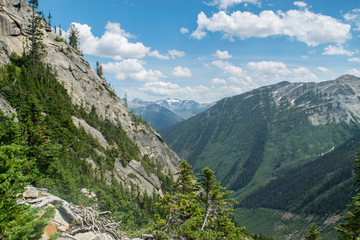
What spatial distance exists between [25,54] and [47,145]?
8708cm

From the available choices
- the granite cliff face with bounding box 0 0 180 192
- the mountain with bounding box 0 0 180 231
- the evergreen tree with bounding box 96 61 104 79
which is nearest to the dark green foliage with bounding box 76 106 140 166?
the mountain with bounding box 0 0 180 231

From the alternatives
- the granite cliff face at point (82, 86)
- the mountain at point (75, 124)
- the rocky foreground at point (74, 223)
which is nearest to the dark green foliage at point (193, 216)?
the rocky foreground at point (74, 223)

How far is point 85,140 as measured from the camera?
8169 cm

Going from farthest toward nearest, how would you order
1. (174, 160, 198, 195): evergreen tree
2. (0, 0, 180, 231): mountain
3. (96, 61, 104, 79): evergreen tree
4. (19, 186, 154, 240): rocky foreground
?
(96, 61, 104, 79): evergreen tree
(0, 0, 180, 231): mountain
(174, 160, 198, 195): evergreen tree
(19, 186, 154, 240): rocky foreground

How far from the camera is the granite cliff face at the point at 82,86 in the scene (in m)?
92.2

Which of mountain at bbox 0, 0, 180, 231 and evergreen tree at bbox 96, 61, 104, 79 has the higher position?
evergreen tree at bbox 96, 61, 104, 79

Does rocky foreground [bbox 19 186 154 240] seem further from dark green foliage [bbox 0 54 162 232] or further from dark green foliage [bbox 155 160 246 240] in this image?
dark green foliage [bbox 0 54 162 232]

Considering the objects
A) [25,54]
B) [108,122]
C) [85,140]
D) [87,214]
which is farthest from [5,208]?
[108,122]

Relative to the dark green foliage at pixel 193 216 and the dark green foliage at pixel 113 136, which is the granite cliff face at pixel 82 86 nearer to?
the dark green foliage at pixel 113 136

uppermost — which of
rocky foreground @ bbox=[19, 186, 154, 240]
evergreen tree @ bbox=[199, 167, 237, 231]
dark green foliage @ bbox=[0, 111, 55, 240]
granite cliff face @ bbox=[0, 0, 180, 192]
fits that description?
granite cliff face @ bbox=[0, 0, 180, 192]

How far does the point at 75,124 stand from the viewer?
8700 cm

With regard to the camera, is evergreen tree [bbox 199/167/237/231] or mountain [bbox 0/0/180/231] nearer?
evergreen tree [bbox 199/167/237/231]

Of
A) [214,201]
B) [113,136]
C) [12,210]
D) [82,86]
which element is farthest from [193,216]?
[82,86]

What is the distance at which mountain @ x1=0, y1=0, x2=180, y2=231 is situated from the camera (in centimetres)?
4162
